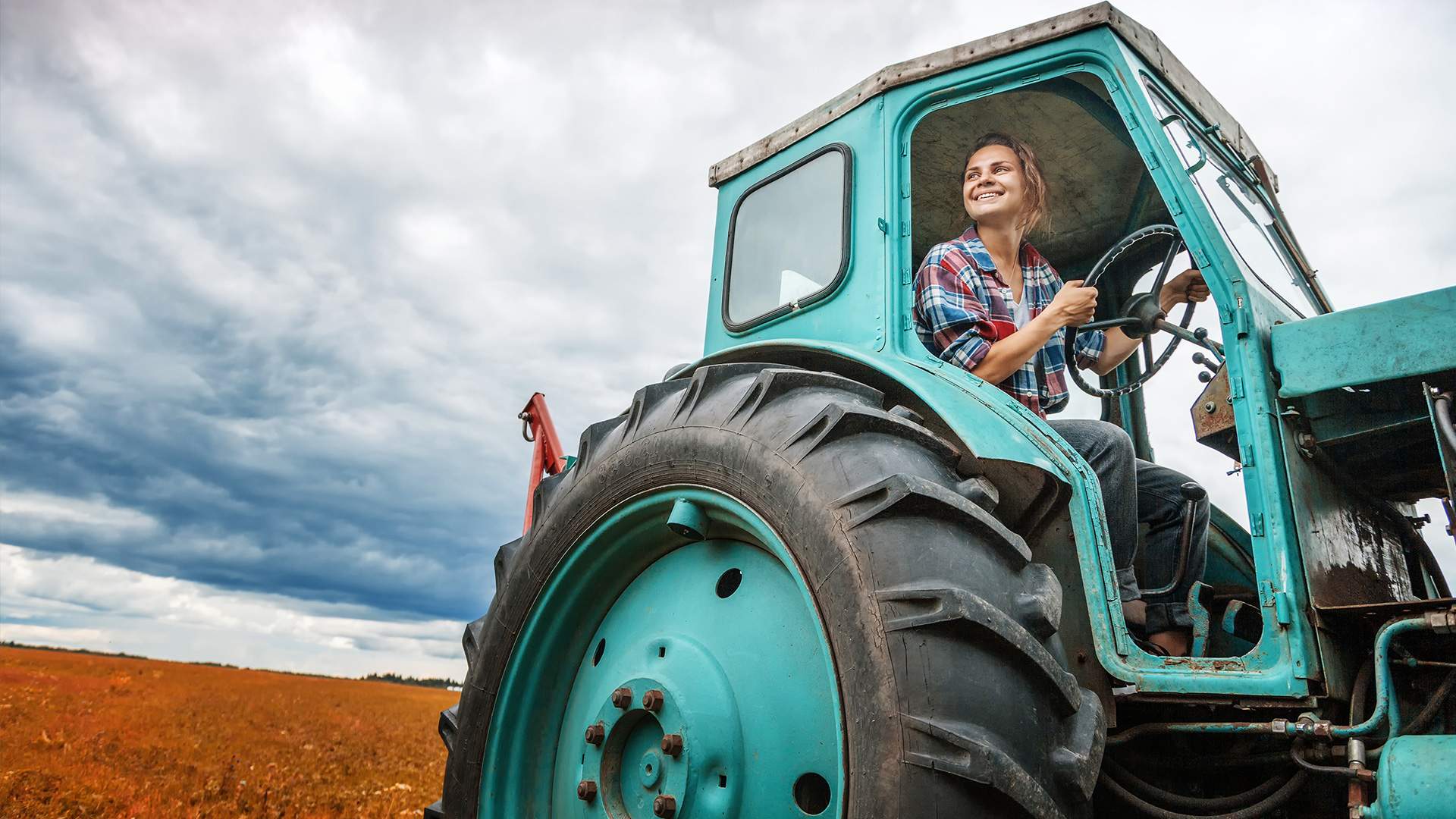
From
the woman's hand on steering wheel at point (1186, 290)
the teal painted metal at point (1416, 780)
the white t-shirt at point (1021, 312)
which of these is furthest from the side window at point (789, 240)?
the teal painted metal at point (1416, 780)

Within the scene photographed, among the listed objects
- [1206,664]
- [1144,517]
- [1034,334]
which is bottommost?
[1206,664]

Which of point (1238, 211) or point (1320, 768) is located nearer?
point (1320, 768)

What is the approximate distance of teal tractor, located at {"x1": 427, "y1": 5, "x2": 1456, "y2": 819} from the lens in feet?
4.94

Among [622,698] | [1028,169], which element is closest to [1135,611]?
[622,698]

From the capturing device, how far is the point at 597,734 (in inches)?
80.6

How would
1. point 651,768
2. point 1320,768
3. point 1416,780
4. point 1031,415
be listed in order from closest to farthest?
point 1416,780, point 1320,768, point 651,768, point 1031,415

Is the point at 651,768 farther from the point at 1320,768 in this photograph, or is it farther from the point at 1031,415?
the point at 1320,768

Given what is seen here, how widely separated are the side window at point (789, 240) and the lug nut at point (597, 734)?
1.28m

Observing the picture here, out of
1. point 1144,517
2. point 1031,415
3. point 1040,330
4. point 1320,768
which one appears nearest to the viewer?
point 1320,768

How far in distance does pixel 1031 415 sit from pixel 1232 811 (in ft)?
2.85

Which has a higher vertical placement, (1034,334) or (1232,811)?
(1034,334)

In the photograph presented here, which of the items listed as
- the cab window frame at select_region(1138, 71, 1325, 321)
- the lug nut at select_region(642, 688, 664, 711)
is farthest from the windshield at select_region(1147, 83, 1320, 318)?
the lug nut at select_region(642, 688, 664, 711)

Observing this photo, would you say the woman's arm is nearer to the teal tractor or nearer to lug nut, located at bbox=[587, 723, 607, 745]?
the teal tractor

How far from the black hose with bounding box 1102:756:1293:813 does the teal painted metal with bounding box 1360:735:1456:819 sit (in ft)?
0.92
